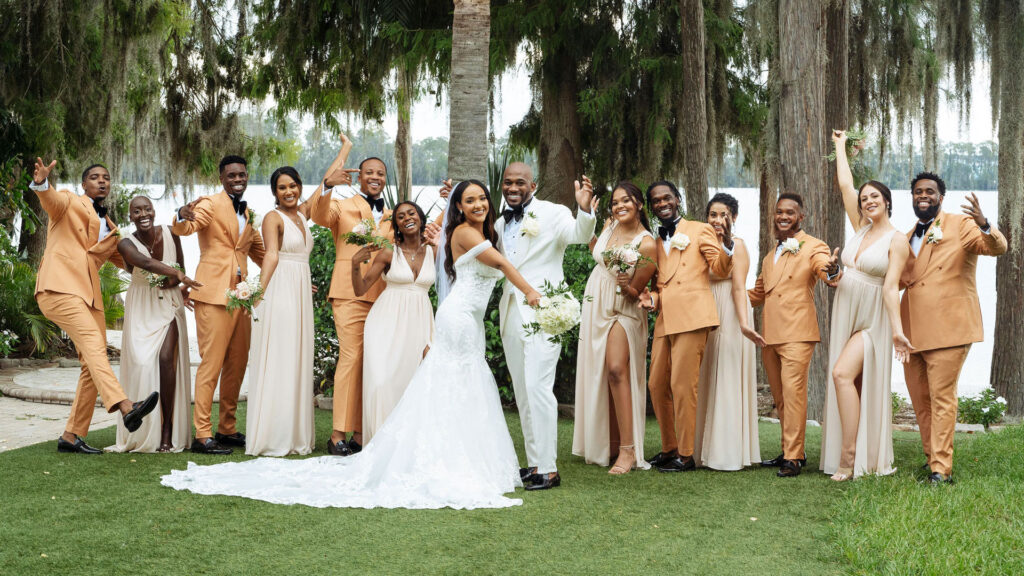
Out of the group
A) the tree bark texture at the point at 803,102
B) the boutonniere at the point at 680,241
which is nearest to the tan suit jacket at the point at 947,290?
the boutonniere at the point at 680,241

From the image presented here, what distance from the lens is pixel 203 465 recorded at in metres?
6.68

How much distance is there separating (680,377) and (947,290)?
187cm

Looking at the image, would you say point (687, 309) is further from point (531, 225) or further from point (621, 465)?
point (531, 225)

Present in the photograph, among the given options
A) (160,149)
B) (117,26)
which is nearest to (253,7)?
(117,26)

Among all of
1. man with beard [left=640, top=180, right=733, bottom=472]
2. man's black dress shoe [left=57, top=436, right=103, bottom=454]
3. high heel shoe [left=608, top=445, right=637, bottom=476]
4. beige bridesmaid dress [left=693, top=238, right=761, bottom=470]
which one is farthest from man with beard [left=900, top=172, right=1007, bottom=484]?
man's black dress shoe [left=57, top=436, right=103, bottom=454]

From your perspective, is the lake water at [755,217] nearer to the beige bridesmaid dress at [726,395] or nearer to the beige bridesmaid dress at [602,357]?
the beige bridesmaid dress at [726,395]

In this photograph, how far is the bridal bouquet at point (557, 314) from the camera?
18.6 feet

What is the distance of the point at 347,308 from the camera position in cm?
733

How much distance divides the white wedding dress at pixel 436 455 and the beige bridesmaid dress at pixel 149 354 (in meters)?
0.96

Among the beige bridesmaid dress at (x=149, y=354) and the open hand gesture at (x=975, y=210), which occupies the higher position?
the open hand gesture at (x=975, y=210)

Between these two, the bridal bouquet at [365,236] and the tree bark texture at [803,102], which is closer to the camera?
the bridal bouquet at [365,236]

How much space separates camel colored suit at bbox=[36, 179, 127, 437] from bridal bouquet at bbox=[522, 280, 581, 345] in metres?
3.16

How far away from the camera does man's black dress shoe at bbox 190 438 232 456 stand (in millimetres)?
7172

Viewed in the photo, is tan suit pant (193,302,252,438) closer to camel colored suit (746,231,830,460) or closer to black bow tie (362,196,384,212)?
black bow tie (362,196,384,212)
